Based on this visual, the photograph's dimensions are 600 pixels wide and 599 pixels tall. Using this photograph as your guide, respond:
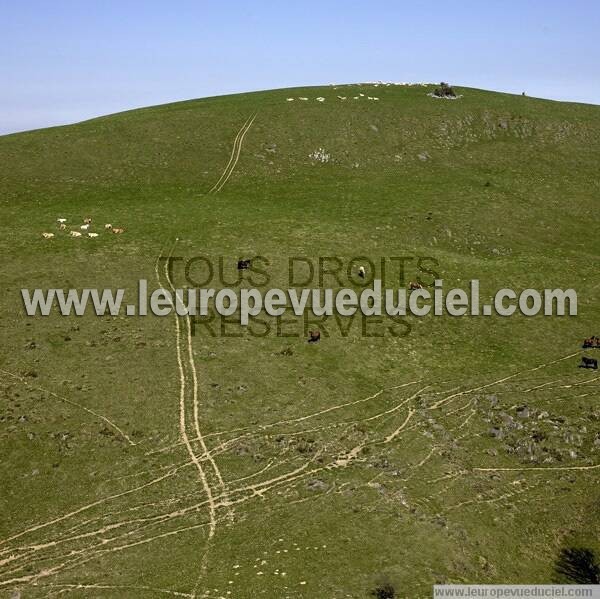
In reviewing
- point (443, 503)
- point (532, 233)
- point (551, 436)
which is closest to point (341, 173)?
point (532, 233)

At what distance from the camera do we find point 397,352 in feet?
163

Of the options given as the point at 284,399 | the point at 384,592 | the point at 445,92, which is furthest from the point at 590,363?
the point at 445,92

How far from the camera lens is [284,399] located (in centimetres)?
4241

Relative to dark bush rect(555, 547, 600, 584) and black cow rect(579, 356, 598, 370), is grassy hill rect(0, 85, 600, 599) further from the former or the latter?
black cow rect(579, 356, 598, 370)

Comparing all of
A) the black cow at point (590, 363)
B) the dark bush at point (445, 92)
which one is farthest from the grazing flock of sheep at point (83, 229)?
the dark bush at point (445, 92)

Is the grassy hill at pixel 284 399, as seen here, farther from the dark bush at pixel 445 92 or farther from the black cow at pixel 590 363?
the dark bush at pixel 445 92

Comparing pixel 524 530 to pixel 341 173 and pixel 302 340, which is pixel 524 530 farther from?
pixel 341 173

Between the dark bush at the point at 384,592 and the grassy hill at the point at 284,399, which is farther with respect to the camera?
the grassy hill at the point at 284,399

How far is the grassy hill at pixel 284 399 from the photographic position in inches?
1194

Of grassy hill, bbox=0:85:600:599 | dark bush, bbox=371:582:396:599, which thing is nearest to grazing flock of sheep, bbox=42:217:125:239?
grassy hill, bbox=0:85:600:599

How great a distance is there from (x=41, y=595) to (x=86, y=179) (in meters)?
61.0

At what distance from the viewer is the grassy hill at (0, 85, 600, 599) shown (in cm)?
3033

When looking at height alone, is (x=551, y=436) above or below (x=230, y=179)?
below

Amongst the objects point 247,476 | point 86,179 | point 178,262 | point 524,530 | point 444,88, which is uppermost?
point 444,88
